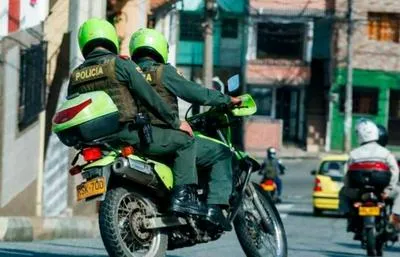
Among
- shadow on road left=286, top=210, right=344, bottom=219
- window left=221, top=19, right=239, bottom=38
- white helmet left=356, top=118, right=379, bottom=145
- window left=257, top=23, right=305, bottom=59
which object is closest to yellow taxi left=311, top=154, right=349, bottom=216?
shadow on road left=286, top=210, right=344, bottom=219

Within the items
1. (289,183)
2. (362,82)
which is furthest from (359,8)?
(289,183)

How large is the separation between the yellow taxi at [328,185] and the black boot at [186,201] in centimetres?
2092

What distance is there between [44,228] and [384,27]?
39594mm

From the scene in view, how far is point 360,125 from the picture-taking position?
51.9 ft

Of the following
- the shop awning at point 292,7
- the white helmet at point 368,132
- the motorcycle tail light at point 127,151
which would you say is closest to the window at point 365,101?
the shop awning at point 292,7

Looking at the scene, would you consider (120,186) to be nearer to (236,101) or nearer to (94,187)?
(94,187)

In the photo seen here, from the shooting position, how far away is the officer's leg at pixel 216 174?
397 inches

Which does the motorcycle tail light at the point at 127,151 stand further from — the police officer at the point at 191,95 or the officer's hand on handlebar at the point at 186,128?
the officer's hand on handlebar at the point at 186,128

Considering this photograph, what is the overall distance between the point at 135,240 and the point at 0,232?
17.8 ft

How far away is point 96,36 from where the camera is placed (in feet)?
32.2

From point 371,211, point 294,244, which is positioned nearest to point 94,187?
point 371,211

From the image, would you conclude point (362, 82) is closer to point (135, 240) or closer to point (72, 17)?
point (72, 17)

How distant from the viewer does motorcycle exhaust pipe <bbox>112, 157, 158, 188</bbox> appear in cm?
924

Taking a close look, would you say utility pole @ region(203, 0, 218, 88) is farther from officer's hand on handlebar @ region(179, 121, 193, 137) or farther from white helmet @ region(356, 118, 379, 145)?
officer's hand on handlebar @ region(179, 121, 193, 137)
